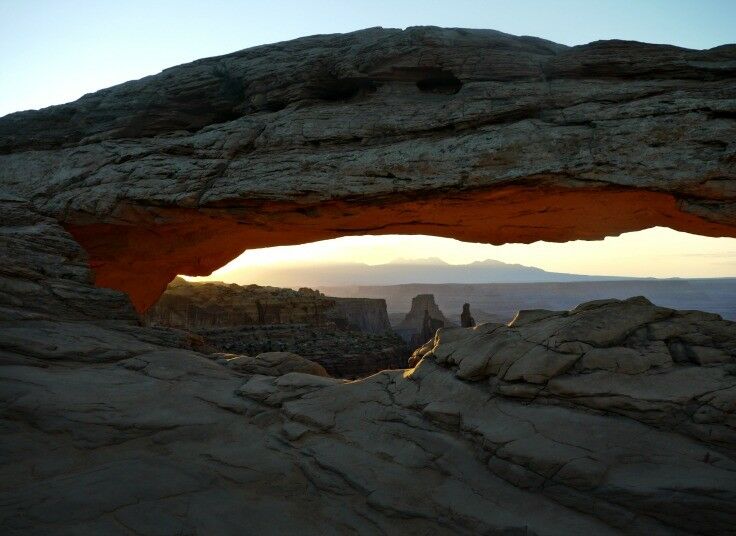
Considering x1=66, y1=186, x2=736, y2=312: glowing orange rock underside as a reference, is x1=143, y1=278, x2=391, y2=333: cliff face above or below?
below

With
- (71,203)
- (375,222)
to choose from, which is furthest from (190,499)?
(71,203)

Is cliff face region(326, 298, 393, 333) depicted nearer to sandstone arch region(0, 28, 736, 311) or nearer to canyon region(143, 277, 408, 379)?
canyon region(143, 277, 408, 379)

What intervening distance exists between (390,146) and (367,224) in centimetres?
228

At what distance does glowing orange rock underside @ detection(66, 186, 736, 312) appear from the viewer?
9758mm

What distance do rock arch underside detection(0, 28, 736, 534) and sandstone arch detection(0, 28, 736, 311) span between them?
0.18ft

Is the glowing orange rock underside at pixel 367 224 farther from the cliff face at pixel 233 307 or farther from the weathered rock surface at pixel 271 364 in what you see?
the cliff face at pixel 233 307

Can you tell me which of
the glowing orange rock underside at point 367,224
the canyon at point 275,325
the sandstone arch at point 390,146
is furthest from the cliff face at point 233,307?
the sandstone arch at point 390,146

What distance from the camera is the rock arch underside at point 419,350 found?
4.86m

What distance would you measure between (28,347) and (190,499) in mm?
5022

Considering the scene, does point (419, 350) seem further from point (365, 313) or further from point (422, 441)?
point (365, 313)

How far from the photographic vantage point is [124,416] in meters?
6.48

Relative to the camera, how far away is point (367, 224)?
39.3 feet

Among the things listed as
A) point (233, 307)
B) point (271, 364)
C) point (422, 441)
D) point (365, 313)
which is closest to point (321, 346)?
point (271, 364)

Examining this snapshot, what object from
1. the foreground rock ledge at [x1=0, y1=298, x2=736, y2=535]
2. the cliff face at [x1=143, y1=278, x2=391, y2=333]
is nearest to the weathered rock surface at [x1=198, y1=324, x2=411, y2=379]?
the cliff face at [x1=143, y1=278, x2=391, y2=333]
